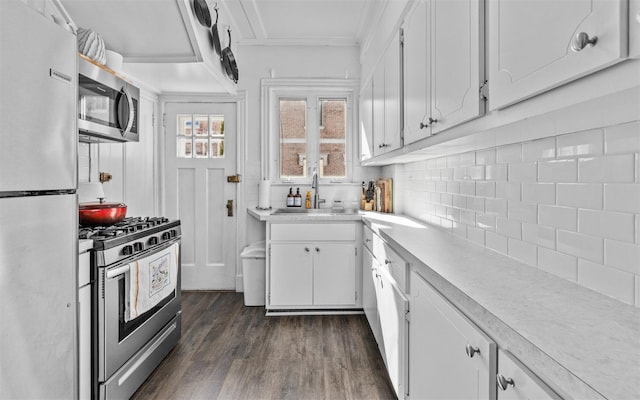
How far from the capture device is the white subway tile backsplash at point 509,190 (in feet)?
4.75

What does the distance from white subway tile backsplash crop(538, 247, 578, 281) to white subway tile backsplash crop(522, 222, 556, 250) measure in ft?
0.07

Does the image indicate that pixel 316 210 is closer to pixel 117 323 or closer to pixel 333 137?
pixel 333 137

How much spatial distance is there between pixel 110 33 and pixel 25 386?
226 centimetres

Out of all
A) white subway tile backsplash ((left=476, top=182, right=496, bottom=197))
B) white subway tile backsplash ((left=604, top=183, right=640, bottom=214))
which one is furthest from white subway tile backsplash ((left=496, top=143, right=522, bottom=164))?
white subway tile backsplash ((left=604, top=183, right=640, bottom=214))

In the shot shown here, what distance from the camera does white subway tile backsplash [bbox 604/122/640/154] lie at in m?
0.92

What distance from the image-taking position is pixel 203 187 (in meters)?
3.94

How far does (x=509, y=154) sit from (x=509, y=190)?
15 centimetres

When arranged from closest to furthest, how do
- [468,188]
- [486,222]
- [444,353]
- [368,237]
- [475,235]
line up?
[444,353] < [486,222] < [475,235] < [468,188] < [368,237]

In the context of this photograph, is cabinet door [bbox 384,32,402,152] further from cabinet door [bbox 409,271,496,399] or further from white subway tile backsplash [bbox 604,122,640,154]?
white subway tile backsplash [bbox 604,122,640,154]

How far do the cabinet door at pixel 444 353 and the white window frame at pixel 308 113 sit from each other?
8.15 feet

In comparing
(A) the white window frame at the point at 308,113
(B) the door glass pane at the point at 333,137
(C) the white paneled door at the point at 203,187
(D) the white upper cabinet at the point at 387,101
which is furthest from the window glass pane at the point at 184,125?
(D) the white upper cabinet at the point at 387,101

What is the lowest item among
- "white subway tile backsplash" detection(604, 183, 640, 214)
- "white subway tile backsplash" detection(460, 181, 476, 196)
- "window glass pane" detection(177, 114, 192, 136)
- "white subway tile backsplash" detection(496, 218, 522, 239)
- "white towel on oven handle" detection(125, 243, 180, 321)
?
"white towel on oven handle" detection(125, 243, 180, 321)

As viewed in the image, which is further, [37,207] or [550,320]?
[37,207]

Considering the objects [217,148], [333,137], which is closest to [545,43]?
[333,137]
